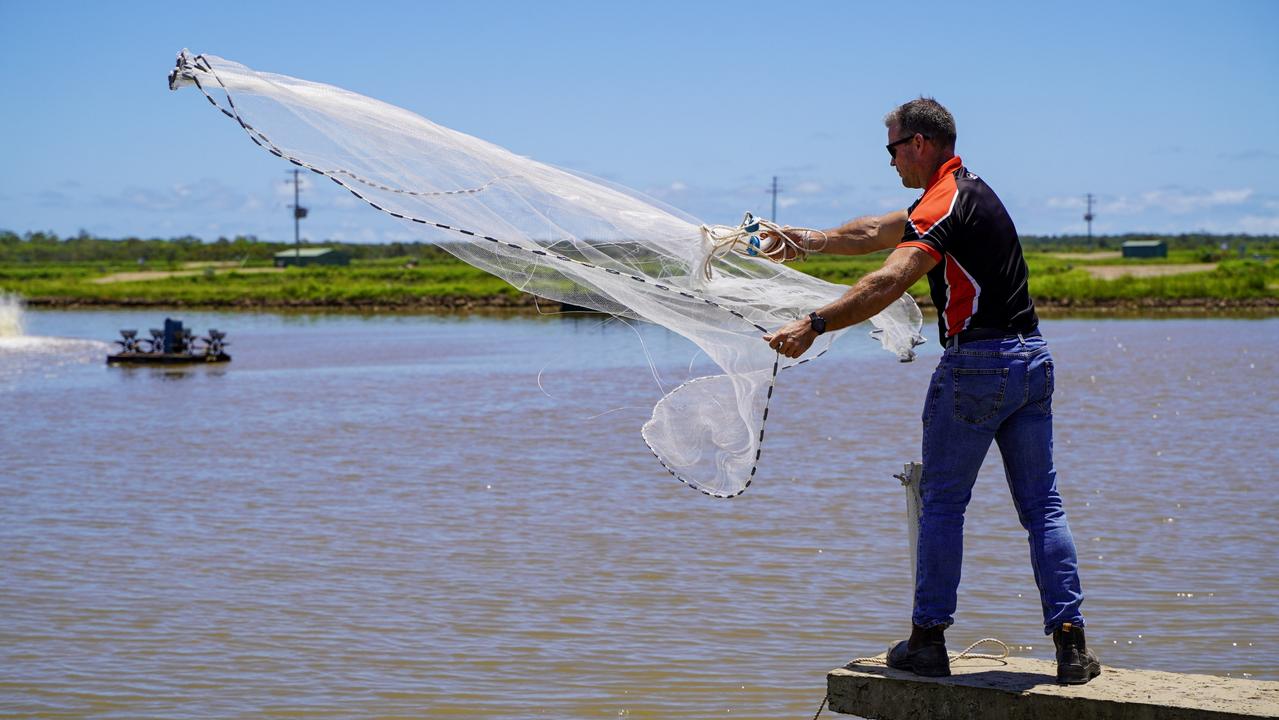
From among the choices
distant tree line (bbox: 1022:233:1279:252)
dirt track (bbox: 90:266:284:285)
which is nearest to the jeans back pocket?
dirt track (bbox: 90:266:284:285)

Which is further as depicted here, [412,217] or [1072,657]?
[412,217]

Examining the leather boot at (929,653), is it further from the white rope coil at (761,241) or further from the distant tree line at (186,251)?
the distant tree line at (186,251)

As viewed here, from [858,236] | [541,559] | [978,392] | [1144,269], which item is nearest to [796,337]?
[978,392]

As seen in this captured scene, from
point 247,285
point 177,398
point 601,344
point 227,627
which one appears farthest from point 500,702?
point 247,285

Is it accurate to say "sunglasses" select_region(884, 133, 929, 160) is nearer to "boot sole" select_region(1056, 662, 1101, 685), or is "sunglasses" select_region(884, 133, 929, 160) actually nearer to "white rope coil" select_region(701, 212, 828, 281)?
"white rope coil" select_region(701, 212, 828, 281)

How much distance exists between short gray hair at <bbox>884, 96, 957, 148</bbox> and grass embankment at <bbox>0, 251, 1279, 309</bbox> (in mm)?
47832

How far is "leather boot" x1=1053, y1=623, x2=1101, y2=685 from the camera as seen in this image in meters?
4.23

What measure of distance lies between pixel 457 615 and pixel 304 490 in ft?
15.7

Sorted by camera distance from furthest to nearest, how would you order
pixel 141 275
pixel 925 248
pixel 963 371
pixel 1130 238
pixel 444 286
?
pixel 1130 238 → pixel 141 275 → pixel 444 286 → pixel 963 371 → pixel 925 248

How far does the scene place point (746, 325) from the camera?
5.13 meters

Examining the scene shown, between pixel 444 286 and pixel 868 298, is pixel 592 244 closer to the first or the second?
pixel 868 298

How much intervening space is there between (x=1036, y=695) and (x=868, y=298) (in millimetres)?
1282

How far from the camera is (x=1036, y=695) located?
4.12m

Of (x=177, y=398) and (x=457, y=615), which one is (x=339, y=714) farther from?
(x=177, y=398)
